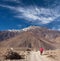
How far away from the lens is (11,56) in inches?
1319
